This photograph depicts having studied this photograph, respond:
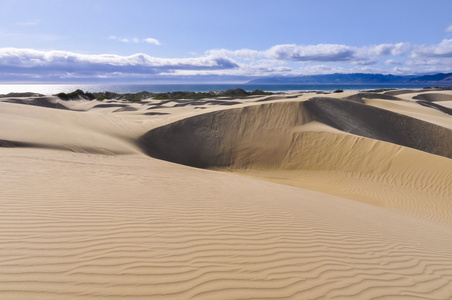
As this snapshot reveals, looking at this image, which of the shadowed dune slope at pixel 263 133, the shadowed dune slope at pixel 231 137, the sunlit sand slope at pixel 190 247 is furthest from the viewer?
the shadowed dune slope at pixel 263 133

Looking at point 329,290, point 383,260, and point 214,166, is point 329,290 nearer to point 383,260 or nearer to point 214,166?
point 383,260

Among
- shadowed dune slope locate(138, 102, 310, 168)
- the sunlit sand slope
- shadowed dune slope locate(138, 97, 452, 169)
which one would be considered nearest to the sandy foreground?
the sunlit sand slope

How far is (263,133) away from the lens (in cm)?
1723

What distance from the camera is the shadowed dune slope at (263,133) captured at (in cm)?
1577

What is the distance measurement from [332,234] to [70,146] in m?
8.97

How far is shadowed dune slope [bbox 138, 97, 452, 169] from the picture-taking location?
15773 mm

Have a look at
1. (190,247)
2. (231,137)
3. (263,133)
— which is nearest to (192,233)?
(190,247)

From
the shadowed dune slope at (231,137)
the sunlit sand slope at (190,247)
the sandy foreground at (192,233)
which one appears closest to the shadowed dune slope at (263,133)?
the shadowed dune slope at (231,137)

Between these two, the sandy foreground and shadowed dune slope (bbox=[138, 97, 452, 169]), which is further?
shadowed dune slope (bbox=[138, 97, 452, 169])

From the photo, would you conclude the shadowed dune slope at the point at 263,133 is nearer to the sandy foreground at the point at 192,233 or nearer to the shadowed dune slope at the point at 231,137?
the shadowed dune slope at the point at 231,137

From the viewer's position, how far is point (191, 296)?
2.78 meters

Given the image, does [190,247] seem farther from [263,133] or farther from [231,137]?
[263,133]

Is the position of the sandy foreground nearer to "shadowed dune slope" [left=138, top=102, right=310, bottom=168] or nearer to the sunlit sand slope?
the sunlit sand slope

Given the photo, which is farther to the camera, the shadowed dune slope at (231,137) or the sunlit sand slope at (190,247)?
the shadowed dune slope at (231,137)
